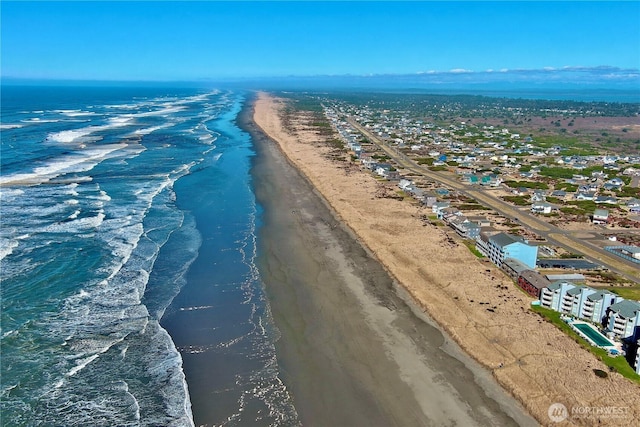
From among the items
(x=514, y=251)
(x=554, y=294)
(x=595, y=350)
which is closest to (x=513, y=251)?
(x=514, y=251)

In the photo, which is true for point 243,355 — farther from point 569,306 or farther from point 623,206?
point 623,206

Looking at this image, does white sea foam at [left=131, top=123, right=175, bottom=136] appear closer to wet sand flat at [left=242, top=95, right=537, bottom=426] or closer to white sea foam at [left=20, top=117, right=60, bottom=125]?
white sea foam at [left=20, top=117, right=60, bottom=125]

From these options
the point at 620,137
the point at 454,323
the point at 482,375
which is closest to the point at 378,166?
the point at 454,323

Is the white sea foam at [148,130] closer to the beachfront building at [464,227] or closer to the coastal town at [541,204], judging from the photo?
the coastal town at [541,204]

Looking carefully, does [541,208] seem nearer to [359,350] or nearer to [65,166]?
[359,350]
